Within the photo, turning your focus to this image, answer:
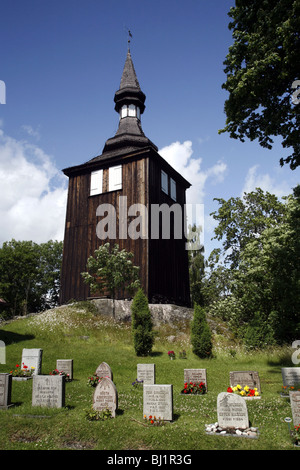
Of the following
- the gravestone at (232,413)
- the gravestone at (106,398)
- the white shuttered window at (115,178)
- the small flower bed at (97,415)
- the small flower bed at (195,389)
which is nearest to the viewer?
the gravestone at (232,413)

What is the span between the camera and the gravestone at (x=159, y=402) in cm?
848

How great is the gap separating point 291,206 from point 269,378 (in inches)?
376

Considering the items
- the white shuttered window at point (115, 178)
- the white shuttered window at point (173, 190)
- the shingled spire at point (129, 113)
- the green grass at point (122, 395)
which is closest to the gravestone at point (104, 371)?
the green grass at point (122, 395)

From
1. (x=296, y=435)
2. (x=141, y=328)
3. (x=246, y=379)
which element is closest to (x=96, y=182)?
(x=141, y=328)

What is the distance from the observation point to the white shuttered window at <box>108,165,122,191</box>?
99.7 ft

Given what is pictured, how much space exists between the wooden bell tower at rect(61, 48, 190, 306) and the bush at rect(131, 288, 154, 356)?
16.6 ft

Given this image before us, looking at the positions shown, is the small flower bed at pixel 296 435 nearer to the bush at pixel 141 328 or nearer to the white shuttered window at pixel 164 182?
the bush at pixel 141 328

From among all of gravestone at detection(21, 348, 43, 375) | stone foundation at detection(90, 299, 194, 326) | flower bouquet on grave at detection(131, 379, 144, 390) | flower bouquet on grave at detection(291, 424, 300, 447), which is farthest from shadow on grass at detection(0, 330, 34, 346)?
flower bouquet on grave at detection(291, 424, 300, 447)

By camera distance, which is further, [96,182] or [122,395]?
[96,182]

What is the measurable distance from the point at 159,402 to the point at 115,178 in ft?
79.5

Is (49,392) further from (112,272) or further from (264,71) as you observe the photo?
(112,272)

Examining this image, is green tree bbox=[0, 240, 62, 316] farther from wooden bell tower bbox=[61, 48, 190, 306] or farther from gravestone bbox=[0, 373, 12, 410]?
gravestone bbox=[0, 373, 12, 410]

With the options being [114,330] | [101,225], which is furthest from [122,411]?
[101,225]

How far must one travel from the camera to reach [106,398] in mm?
8836
